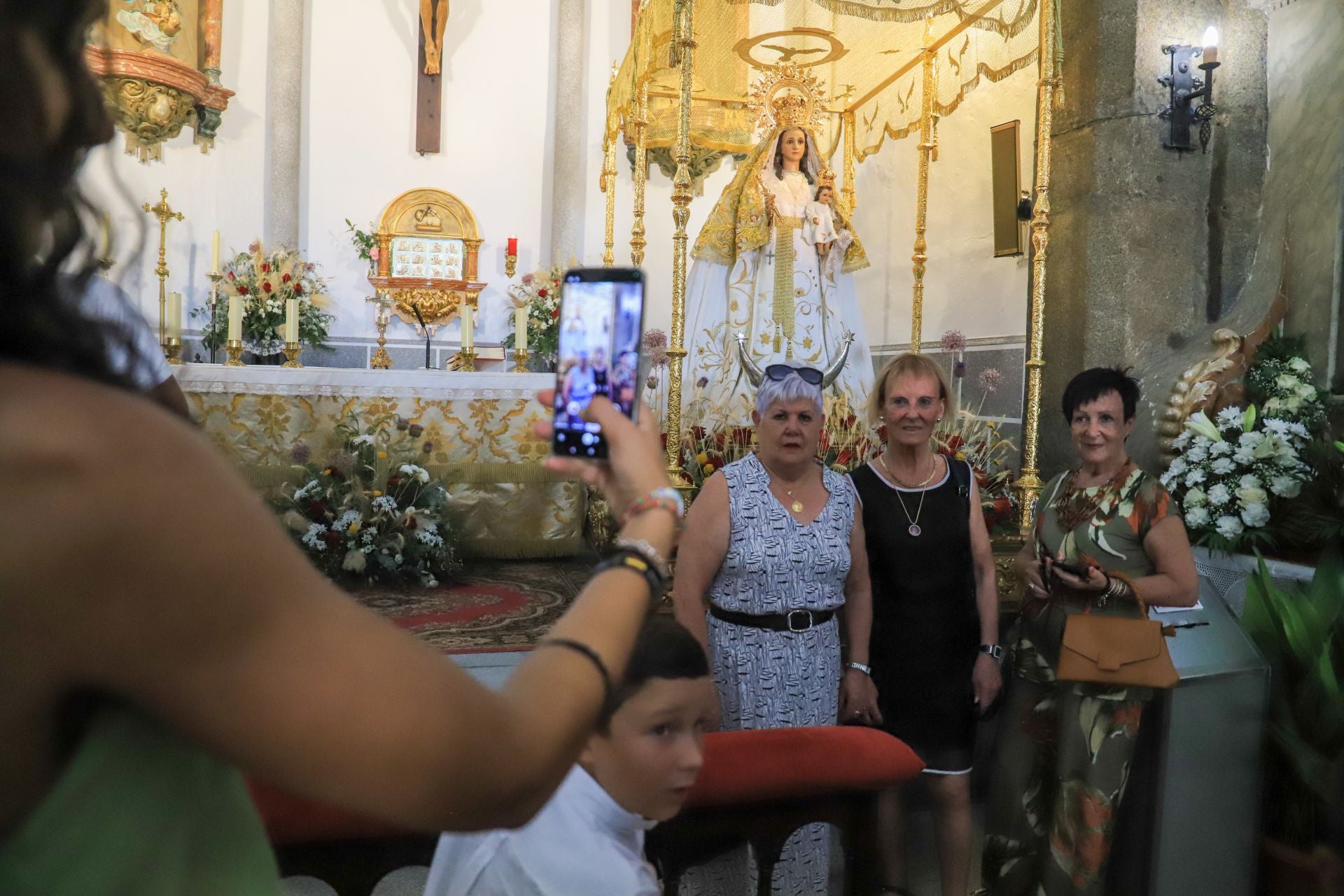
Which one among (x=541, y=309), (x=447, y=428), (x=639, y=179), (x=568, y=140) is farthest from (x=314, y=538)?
(x=568, y=140)

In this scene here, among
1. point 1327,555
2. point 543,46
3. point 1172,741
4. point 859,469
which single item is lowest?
point 1172,741

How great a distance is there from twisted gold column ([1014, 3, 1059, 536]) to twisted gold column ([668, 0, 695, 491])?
64.4 inches

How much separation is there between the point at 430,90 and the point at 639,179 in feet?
21.1

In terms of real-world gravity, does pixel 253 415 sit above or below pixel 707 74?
below

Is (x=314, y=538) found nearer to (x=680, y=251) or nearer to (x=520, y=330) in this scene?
(x=520, y=330)

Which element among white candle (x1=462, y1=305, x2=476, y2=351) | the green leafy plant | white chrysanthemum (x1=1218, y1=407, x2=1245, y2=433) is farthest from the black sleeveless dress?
white candle (x1=462, y1=305, x2=476, y2=351)

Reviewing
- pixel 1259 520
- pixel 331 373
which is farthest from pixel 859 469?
pixel 331 373

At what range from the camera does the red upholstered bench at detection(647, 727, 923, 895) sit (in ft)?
5.33

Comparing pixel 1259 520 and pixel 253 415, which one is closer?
pixel 1259 520

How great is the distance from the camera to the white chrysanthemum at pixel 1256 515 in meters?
4.10

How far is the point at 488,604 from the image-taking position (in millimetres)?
4836

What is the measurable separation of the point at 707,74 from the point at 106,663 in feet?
20.4

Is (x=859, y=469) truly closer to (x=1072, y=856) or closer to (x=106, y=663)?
(x=1072, y=856)

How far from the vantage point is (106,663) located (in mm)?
557
